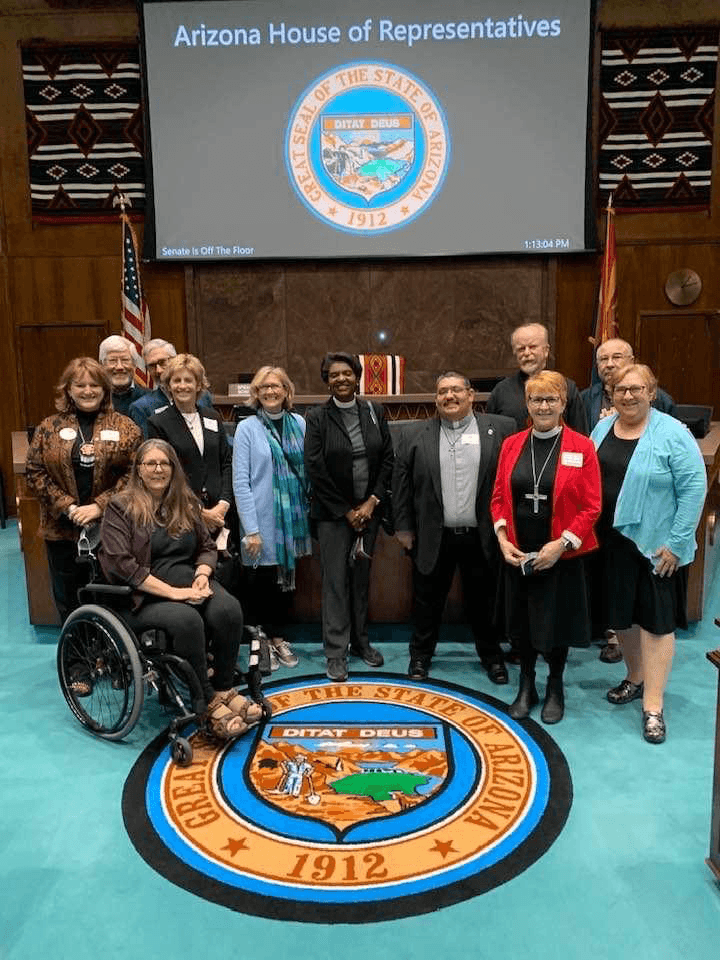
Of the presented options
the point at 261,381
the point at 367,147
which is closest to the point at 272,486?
the point at 261,381

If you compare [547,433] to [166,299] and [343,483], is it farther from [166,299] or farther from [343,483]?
[166,299]

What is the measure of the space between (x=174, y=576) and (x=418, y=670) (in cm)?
122

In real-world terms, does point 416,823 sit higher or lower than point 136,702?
lower

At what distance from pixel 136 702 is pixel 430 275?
4.89 m

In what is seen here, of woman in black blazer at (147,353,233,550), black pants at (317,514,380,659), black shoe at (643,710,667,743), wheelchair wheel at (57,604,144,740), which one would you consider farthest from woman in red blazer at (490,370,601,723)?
wheelchair wheel at (57,604,144,740)

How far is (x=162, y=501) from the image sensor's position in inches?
124

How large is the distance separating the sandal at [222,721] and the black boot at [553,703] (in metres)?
1.20

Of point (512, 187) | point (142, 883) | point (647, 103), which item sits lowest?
point (142, 883)

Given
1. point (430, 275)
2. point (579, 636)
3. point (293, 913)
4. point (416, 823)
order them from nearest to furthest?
point (293, 913)
point (416, 823)
point (579, 636)
point (430, 275)

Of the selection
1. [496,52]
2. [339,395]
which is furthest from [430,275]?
[339,395]

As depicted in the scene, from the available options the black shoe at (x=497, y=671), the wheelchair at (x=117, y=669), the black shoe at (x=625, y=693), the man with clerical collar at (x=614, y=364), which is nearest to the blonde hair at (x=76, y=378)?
the wheelchair at (x=117, y=669)

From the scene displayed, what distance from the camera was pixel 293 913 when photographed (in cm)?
218

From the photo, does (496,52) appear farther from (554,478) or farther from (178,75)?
(554,478)

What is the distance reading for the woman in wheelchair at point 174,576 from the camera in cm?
296
